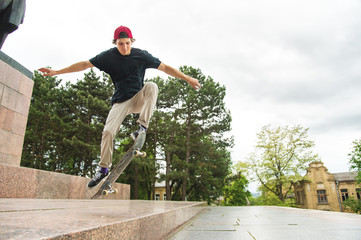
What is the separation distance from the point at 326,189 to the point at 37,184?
→ 145ft

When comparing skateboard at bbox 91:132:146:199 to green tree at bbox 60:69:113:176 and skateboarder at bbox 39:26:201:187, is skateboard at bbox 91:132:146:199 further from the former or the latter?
green tree at bbox 60:69:113:176

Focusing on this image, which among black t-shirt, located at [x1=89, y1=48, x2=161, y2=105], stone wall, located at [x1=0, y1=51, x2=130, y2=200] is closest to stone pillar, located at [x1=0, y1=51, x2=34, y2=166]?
stone wall, located at [x1=0, y1=51, x2=130, y2=200]

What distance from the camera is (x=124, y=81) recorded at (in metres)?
3.72

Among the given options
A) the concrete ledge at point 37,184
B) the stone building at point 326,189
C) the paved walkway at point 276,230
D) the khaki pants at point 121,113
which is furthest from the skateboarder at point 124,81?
the stone building at point 326,189

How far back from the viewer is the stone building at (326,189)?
125ft

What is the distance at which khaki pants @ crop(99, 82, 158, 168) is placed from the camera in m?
3.68

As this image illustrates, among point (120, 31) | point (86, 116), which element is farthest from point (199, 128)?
point (120, 31)

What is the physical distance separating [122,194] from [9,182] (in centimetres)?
690

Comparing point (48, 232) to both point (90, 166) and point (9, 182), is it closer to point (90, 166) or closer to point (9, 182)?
point (9, 182)

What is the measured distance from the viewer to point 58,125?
24234 mm

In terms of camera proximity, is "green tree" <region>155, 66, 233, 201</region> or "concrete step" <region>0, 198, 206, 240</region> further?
"green tree" <region>155, 66, 233, 201</region>

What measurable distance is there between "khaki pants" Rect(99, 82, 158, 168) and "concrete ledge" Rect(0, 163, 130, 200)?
2.55ft

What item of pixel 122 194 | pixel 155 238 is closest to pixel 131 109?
pixel 155 238

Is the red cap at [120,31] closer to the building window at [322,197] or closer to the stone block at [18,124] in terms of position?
the stone block at [18,124]
